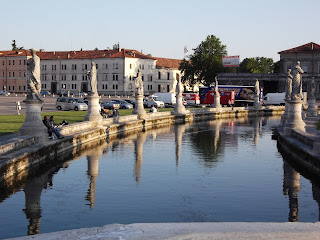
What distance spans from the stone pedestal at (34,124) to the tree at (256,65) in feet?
401

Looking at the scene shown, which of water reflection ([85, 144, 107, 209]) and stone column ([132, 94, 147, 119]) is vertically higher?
stone column ([132, 94, 147, 119])

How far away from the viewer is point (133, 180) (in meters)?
17.1

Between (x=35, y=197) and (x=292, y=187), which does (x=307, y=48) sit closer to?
(x=292, y=187)

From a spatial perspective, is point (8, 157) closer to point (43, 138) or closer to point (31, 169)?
point (31, 169)

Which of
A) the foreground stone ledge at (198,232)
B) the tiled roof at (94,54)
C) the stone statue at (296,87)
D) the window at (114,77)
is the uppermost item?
the tiled roof at (94,54)

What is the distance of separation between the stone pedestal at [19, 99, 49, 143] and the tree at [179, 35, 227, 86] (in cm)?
9162

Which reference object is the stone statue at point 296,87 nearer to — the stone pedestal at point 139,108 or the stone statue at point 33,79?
the stone statue at point 33,79

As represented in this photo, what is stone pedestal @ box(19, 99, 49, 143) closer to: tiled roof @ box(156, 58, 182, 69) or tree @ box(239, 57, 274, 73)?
tiled roof @ box(156, 58, 182, 69)

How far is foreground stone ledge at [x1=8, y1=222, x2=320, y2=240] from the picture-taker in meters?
7.69

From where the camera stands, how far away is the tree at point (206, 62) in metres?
110

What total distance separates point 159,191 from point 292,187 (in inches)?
171

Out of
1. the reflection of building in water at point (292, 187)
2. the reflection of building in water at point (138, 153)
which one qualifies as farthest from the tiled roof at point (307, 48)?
the reflection of building in water at point (292, 187)

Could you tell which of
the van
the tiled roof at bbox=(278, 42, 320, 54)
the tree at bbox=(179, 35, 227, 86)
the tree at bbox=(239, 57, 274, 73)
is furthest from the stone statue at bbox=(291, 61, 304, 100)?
the tree at bbox=(239, 57, 274, 73)

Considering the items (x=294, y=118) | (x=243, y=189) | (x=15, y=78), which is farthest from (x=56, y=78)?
(x=243, y=189)
